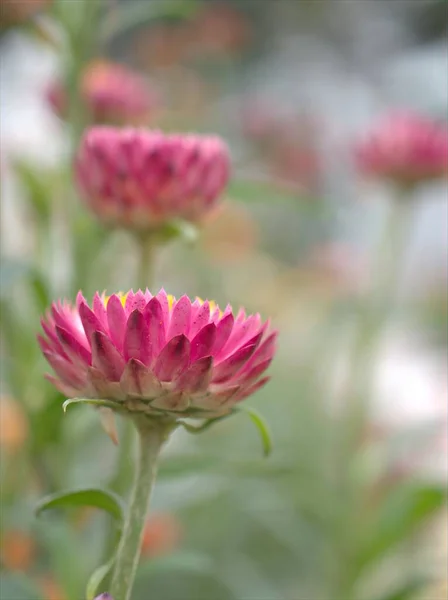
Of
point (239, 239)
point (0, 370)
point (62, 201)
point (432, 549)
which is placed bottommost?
point (0, 370)

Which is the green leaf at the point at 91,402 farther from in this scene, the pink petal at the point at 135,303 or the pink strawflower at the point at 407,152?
the pink strawflower at the point at 407,152

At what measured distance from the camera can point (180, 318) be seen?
1.21 feet

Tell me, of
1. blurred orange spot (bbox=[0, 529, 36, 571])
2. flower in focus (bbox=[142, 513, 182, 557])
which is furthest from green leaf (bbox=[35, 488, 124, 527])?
flower in focus (bbox=[142, 513, 182, 557])

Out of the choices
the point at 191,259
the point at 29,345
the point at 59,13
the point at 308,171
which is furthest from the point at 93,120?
the point at 308,171

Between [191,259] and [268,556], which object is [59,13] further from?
[268,556]

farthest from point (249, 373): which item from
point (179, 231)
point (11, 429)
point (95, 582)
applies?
point (11, 429)

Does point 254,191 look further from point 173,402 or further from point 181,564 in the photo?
point 173,402

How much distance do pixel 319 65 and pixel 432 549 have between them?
2.43m

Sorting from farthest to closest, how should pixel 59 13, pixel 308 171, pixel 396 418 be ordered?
1. pixel 308 171
2. pixel 396 418
3. pixel 59 13

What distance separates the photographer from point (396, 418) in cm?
155

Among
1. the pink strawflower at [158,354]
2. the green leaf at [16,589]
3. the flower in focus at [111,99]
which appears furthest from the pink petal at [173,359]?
the flower in focus at [111,99]

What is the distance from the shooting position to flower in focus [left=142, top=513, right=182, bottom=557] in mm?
882

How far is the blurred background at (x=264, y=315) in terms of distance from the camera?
2.45 feet

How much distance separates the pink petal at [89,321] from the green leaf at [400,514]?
467 millimetres
